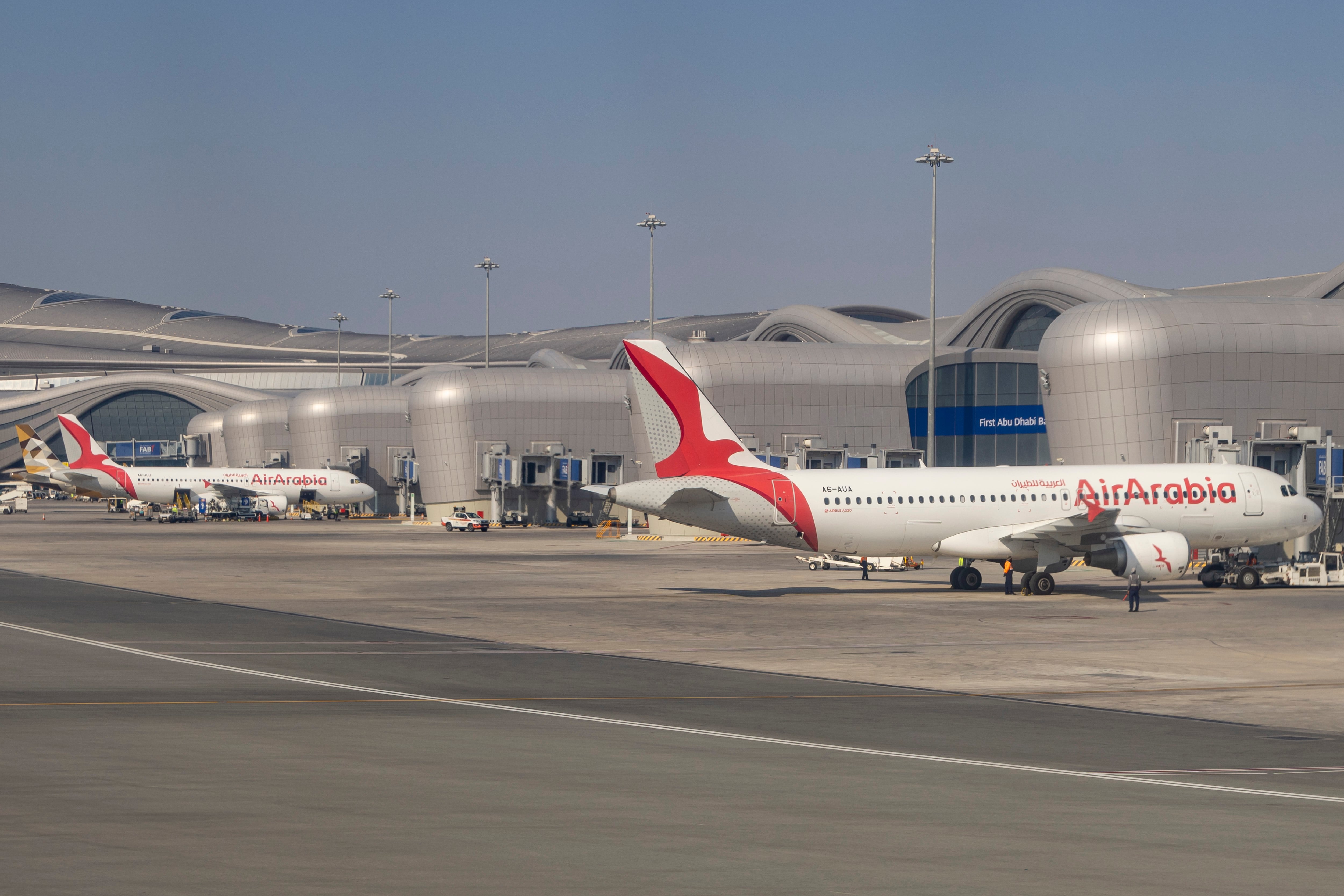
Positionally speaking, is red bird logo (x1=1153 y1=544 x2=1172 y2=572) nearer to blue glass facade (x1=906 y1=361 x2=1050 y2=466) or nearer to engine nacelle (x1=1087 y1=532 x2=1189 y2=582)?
engine nacelle (x1=1087 y1=532 x2=1189 y2=582)

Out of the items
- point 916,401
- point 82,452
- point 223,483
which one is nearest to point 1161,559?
point 916,401

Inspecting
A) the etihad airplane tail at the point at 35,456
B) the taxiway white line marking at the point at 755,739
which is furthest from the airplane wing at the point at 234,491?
the taxiway white line marking at the point at 755,739

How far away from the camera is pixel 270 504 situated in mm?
123250

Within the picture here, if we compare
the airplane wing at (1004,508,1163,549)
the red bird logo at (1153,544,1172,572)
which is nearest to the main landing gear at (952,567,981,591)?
the airplane wing at (1004,508,1163,549)

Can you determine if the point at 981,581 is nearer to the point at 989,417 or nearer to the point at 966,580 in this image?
the point at 966,580

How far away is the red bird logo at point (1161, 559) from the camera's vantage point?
143 feet

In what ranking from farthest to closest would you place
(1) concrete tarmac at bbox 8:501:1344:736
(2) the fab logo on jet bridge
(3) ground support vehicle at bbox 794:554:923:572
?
(2) the fab logo on jet bridge < (3) ground support vehicle at bbox 794:554:923:572 < (1) concrete tarmac at bbox 8:501:1344:736

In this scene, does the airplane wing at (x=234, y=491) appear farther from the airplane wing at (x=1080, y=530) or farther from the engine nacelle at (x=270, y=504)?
the airplane wing at (x=1080, y=530)

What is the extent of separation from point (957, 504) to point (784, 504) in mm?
6173

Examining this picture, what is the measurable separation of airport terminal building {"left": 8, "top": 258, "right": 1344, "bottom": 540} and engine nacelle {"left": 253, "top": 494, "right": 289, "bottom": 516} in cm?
1132

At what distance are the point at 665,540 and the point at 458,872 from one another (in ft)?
251

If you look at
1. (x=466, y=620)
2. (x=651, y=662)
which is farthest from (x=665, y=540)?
(x=651, y=662)

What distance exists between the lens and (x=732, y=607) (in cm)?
4097

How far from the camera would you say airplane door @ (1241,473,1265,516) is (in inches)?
1861
